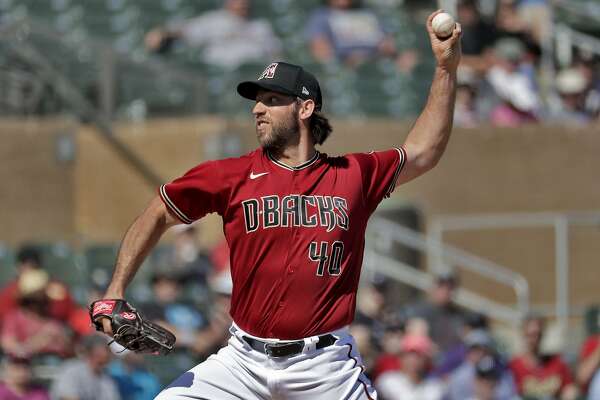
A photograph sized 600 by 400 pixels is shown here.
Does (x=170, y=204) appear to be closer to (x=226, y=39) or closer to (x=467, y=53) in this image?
(x=226, y=39)

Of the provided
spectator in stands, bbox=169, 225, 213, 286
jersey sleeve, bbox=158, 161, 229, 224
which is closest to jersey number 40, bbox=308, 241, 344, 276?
jersey sleeve, bbox=158, 161, 229, 224

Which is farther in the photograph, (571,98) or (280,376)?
(571,98)

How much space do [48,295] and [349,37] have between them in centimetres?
524

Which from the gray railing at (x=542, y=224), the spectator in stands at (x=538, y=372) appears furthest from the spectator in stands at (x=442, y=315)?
the gray railing at (x=542, y=224)

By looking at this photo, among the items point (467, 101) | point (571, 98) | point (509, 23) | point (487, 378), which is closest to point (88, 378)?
point (487, 378)

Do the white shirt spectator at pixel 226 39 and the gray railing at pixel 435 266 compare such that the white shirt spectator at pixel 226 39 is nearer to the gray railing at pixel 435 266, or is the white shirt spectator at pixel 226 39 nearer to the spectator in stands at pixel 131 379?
the gray railing at pixel 435 266

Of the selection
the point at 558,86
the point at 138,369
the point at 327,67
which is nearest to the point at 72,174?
the point at 327,67

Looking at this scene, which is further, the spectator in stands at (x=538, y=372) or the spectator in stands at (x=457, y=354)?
the spectator in stands at (x=538, y=372)

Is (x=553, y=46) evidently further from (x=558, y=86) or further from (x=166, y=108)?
(x=166, y=108)

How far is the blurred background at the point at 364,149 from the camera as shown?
10289 mm

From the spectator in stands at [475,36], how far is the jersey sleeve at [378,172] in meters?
8.38

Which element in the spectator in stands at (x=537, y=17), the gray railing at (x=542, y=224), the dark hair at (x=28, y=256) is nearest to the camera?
the dark hair at (x=28, y=256)

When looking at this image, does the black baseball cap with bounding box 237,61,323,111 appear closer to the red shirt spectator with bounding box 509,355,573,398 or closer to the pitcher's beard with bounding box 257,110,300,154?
the pitcher's beard with bounding box 257,110,300,154

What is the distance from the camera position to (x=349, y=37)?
46.1ft
